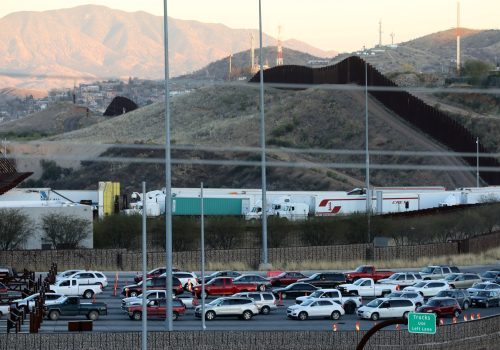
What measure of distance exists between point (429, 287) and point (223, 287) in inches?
270

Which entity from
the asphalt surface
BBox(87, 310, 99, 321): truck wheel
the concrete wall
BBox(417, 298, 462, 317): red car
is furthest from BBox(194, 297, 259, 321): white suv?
the concrete wall

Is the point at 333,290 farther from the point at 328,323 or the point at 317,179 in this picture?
the point at 317,179

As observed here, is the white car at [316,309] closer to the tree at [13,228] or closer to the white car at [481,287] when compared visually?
the white car at [481,287]

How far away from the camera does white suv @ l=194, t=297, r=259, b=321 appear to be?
4081 cm

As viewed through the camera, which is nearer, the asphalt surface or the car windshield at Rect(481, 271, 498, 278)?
the asphalt surface

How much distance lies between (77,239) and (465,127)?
54.9 m

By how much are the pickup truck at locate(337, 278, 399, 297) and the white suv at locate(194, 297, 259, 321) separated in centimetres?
533

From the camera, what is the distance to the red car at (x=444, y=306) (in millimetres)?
41062

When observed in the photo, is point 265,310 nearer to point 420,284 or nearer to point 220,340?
point 420,284

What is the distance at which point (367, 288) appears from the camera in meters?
46.3

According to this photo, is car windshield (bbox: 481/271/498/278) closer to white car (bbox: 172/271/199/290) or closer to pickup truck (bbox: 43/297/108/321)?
white car (bbox: 172/271/199/290)

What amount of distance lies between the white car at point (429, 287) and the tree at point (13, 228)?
2070 cm

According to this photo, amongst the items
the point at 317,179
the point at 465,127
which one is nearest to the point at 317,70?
the point at 465,127

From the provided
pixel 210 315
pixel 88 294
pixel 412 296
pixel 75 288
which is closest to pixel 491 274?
pixel 412 296
